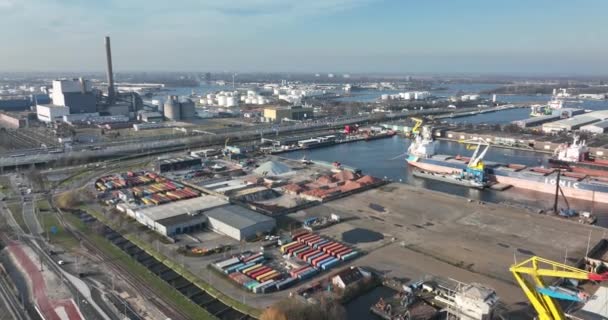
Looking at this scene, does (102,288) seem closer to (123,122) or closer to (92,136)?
(92,136)

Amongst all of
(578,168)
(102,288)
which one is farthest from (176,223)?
(578,168)

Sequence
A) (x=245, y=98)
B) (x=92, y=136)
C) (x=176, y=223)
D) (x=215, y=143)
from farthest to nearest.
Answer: (x=245, y=98) < (x=92, y=136) < (x=215, y=143) < (x=176, y=223)

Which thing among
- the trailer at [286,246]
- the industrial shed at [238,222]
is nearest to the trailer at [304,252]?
Answer: the trailer at [286,246]

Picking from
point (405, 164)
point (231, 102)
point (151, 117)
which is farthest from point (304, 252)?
point (231, 102)

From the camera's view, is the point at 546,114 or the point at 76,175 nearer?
the point at 76,175

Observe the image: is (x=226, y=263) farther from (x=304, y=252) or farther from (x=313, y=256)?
(x=313, y=256)

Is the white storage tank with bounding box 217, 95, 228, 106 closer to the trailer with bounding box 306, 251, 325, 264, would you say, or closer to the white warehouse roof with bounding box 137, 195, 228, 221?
the white warehouse roof with bounding box 137, 195, 228, 221
